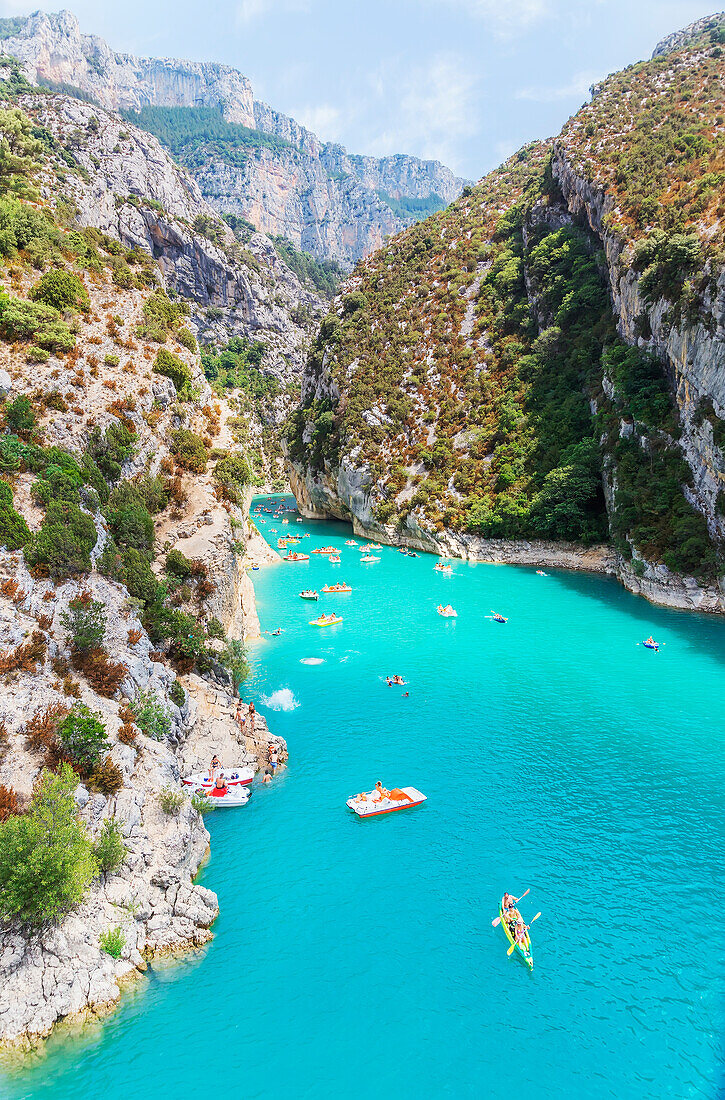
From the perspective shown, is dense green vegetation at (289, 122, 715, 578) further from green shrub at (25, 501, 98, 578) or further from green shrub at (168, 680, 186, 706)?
green shrub at (25, 501, 98, 578)

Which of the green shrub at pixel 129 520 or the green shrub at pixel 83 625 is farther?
the green shrub at pixel 129 520

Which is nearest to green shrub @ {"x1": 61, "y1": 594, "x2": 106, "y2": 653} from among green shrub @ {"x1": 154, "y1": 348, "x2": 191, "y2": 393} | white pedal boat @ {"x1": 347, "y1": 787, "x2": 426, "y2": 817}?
white pedal boat @ {"x1": 347, "y1": 787, "x2": 426, "y2": 817}

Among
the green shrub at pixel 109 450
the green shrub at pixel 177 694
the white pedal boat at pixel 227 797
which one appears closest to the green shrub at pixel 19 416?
the green shrub at pixel 109 450

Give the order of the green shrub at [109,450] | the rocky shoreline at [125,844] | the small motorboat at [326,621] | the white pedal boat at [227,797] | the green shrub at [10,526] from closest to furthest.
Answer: the rocky shoreline at [125,844] → the white pedal boat at [227,797] → the green shrub at [10,526] → the green shrub at [109,450] → the small motorboat at [326,621]

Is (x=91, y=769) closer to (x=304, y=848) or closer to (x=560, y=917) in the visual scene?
(x=304, y=848)

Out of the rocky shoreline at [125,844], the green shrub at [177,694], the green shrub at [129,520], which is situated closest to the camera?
the rocky shoreline at [125,844]

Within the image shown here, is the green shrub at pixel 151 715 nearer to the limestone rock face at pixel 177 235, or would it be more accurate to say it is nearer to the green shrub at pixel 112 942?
the green shrub at pixel 112 942

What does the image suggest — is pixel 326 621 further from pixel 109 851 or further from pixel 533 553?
pixel 109 851

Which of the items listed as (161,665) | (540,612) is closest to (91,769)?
(161,665)
